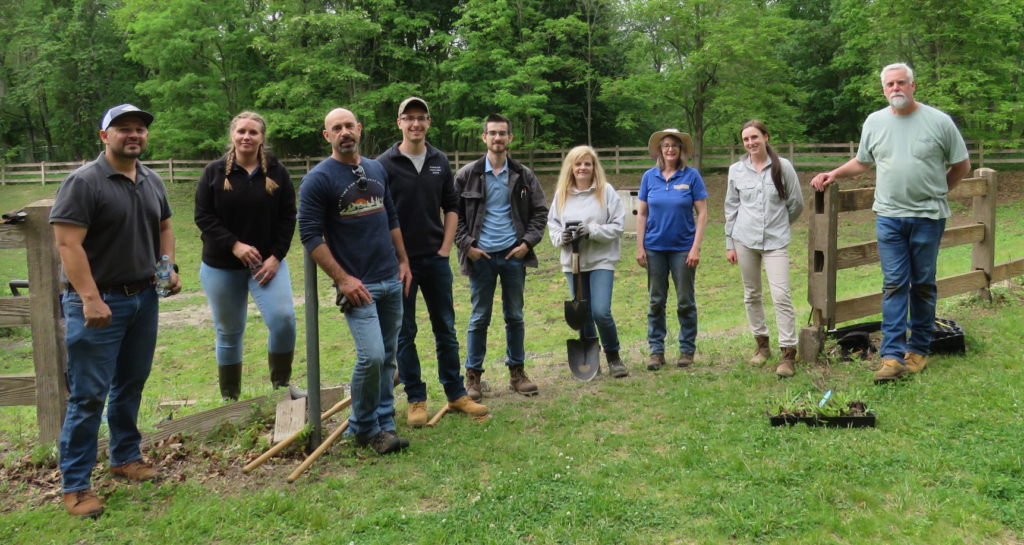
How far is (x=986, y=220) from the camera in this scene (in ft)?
22.6

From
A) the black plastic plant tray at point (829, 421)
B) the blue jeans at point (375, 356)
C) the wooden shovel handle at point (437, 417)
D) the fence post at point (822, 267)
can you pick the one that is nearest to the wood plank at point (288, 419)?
the blue jeans at point (375, 356)

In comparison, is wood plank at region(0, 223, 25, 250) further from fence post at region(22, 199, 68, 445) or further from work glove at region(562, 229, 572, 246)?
work glove at region(562, 229, 572, 246)

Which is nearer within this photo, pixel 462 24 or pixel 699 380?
pixel 699 380

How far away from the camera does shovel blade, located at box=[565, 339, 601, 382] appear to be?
6137mm

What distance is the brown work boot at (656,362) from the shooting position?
21.0ft

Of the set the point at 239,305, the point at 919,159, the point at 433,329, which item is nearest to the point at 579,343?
the point at 433,329

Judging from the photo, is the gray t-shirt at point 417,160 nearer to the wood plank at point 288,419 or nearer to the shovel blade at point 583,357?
the wood plank at point 288,419

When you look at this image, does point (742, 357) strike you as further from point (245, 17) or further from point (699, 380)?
point (245, 17)

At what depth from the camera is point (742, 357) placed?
651 cm

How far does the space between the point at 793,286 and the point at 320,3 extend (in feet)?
79.1

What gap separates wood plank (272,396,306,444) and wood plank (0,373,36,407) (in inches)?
53.7

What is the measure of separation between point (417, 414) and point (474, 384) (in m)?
0.79

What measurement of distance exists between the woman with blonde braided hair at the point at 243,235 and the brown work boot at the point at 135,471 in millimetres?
1187

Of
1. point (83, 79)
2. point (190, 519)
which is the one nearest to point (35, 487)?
point (190, 519)
